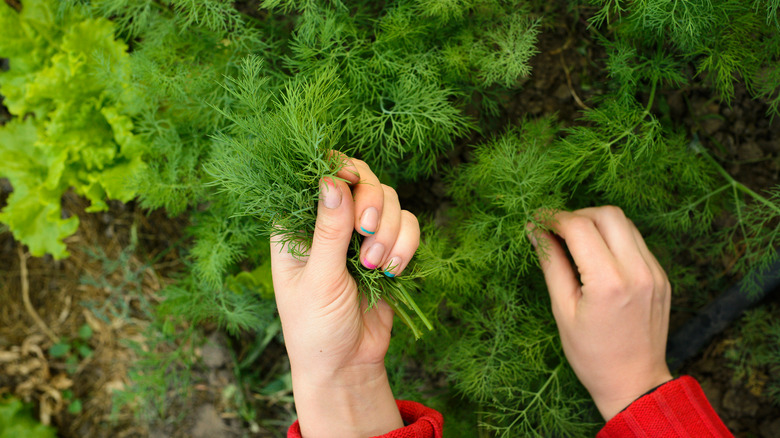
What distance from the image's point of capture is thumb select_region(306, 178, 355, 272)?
37.9 inches

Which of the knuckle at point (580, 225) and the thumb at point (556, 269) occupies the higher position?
the knuckle at point (580, 225)

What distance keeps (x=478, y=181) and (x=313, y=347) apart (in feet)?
2.83

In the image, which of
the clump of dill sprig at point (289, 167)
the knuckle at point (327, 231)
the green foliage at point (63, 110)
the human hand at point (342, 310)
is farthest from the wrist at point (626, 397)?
the green foliage at point (63, 110)

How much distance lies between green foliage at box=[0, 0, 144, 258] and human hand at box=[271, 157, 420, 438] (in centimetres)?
95

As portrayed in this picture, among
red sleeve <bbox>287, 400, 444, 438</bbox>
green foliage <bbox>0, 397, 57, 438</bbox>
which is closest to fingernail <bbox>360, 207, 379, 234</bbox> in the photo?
red sleeve <bbox>287, 400, 444, 438</bbox>

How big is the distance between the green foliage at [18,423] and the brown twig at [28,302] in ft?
1.08

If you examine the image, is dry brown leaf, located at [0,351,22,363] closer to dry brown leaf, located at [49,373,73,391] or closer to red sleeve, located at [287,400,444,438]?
dry brown leaf, located at [49,373,73,391]

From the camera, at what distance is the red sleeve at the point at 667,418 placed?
4.43 ft

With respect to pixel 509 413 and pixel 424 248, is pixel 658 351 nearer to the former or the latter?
pixel 509 413

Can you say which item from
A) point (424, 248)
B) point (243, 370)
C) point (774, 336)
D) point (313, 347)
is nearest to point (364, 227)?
point (313, 347)

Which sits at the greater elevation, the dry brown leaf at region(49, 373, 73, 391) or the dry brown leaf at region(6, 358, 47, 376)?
the dry brown leaf at region(6, 358, 47, 376)

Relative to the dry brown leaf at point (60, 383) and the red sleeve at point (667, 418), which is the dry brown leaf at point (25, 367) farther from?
the red sleeve at point (667, 418)

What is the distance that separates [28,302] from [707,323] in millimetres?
3098

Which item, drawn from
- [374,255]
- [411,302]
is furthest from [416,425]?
[374,255]
